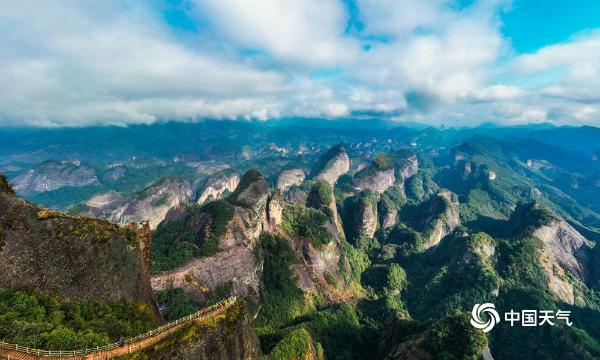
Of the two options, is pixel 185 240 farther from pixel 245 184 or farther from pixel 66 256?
pixel 66 256

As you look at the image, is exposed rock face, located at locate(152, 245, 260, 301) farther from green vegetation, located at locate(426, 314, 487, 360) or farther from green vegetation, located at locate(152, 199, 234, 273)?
green vegetation, located at locate(426, 314, 487, 360)

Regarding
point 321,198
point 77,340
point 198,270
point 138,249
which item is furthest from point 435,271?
point 77,340

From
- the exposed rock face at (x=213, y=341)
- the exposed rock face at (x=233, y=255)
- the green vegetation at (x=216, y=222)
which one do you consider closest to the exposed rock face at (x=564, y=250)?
the exposed rock face at (x=233, y=255)

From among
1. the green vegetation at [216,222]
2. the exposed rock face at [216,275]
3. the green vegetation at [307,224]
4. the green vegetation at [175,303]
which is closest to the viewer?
the green vegetation at [175,303]

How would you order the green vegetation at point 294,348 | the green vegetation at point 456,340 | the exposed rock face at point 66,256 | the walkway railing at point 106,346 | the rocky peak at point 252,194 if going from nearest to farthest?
the walkway railing at point 106,346, the exposed rock face at point 66,256, the green vegetation at point 456,340, the green vegetation at point 294,348, the rocky peak at point 252,194

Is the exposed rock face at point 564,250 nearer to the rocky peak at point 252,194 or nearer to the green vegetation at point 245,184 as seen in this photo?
the rocky peak at point 252,194

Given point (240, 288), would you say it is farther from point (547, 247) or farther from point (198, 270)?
point (547, 247)

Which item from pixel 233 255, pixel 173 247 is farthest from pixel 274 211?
pixel 173 247

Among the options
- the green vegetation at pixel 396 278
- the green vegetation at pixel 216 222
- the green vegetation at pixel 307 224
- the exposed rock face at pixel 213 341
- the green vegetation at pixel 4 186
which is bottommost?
the green vegetation at pixel 396 278
